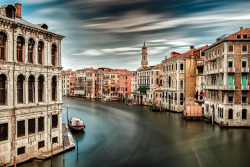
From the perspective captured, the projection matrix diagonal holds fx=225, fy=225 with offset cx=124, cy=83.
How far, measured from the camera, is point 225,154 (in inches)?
786

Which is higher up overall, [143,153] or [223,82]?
[223,82]

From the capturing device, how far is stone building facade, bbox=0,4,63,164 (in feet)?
49.0

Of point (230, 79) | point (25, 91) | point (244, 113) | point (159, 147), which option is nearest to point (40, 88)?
point (25, 91)

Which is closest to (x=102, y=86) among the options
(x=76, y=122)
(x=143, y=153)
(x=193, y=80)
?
(x=193, y=80)

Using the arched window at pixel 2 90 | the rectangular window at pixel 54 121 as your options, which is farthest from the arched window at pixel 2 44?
the rectangular window at pixel 54 121

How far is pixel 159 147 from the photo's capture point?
22.0 metres

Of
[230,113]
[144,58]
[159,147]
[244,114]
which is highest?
[144,58]

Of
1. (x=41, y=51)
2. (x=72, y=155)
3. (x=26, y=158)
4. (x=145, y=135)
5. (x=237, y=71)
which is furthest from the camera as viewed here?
(x=237, y=71)

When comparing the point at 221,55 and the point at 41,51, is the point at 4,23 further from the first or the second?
the point at 221,55

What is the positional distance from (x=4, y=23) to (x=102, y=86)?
247 ft

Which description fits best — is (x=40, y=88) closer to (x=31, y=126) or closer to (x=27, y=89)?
(x=27, y=89)

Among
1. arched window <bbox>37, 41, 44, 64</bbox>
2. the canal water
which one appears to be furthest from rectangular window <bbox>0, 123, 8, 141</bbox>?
arched window <bbox>37, 41, 44, 64</bbox>

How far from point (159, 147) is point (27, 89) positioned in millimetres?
13263

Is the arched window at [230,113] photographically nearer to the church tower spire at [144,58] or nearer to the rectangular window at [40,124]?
the rectangular window at [40,124]
